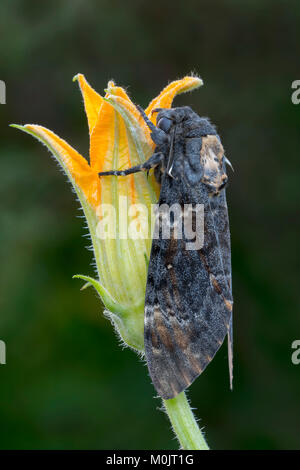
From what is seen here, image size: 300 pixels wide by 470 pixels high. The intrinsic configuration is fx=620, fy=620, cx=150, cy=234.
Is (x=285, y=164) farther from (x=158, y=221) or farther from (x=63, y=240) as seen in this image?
(x=158, y=221)

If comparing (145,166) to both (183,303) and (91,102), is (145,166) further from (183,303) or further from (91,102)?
(183,303)

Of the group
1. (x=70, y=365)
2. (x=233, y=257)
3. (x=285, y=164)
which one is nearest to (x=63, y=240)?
(x=70, y=365)

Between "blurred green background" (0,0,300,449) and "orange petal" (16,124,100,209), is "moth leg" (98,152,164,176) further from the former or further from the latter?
"blurred green background" (0,0,300,449)

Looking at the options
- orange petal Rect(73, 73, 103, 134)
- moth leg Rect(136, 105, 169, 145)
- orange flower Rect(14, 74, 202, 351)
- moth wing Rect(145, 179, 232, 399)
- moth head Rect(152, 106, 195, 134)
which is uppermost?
orange petal Rect(73, 73, 103, 134)

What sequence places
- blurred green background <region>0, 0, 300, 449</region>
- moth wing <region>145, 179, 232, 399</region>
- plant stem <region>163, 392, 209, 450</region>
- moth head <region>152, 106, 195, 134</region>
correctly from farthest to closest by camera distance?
blurred green background <region>0, 0, 300, 449</region>
moth head <region>152, 106, 195, 134</region>
moth wing <region>145, 179, 232, 399</region>
plant stem <region>163, 392, 209, 450</region>

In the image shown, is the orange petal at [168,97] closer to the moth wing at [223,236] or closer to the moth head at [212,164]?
the moth head at [212,164]

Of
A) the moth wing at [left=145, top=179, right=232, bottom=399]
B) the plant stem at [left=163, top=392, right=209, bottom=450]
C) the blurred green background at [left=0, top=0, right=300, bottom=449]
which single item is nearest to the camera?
the plant stem at [left=163, top=392, right=209, bottom=450]

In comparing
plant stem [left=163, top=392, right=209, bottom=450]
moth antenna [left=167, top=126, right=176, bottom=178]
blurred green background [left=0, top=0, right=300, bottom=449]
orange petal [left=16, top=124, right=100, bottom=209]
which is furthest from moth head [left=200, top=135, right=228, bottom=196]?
blurred green background [left=0, top=0, right=300, bottom=449]
